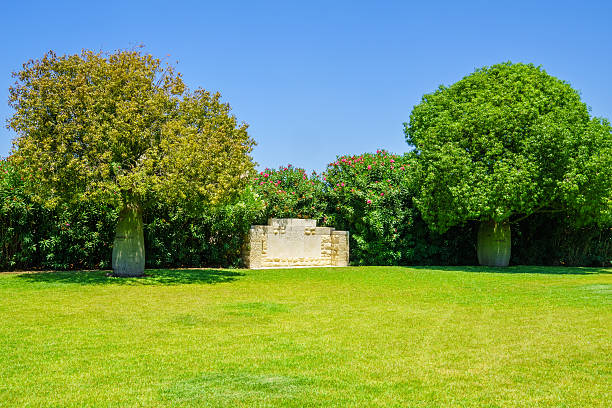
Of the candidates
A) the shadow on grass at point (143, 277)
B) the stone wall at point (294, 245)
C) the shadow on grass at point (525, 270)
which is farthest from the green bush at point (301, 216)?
the shadow on grass at point (525, 270)

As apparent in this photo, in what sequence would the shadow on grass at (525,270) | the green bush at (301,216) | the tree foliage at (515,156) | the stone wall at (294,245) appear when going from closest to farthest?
the green bush at (301,216)
the tree foliage at (515,156)
the shadow on grass at (525,270)
the stone wall at (294,245)

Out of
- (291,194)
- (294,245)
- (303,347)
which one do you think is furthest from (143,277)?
(303,347)

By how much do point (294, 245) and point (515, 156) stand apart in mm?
9346

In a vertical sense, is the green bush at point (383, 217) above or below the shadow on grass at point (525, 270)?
above

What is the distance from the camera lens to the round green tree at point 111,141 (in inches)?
590

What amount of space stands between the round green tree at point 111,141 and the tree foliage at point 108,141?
0.03 metres

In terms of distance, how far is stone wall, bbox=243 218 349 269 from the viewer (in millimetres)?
21969

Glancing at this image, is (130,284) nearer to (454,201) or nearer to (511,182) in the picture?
Result: (454,201)

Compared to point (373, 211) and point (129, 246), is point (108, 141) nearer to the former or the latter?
point (129, 246)

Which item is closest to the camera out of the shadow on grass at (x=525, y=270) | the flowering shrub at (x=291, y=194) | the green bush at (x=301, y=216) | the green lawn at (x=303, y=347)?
the green lawn at (x=303, y=347)

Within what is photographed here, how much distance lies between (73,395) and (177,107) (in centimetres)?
1265

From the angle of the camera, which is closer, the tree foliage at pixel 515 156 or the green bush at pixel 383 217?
the tree foliage at pixel 515 156

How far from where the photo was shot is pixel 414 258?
25297 mm

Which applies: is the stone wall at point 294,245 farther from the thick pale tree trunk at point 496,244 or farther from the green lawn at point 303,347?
the green lawn at point 303,347
